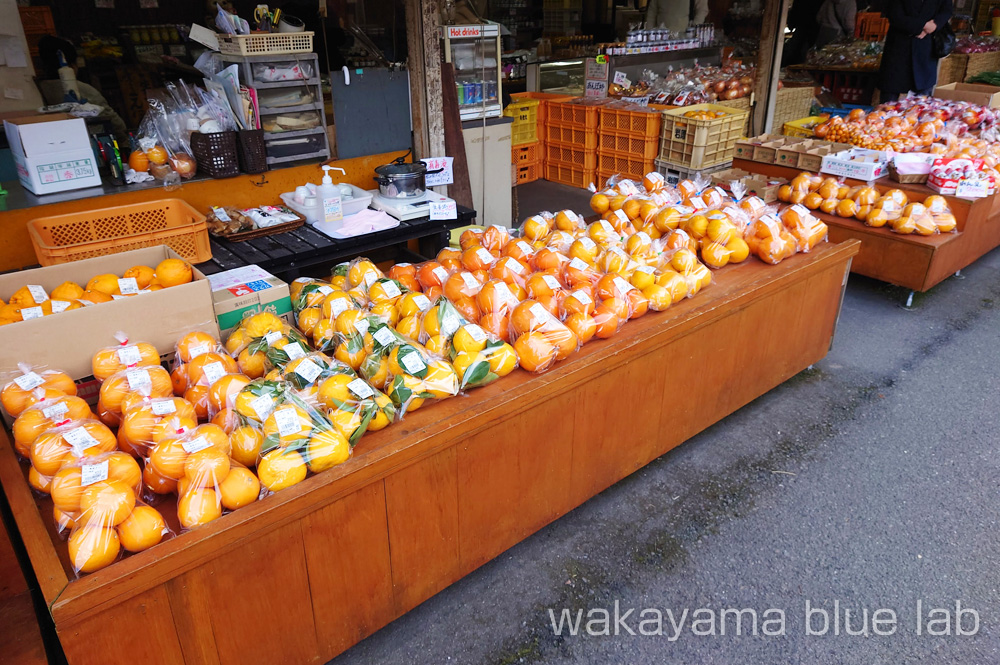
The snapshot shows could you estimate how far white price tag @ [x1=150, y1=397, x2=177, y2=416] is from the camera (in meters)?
1.83

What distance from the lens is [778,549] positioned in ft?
9.04

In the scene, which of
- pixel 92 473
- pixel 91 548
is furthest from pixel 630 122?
pixel 91 548

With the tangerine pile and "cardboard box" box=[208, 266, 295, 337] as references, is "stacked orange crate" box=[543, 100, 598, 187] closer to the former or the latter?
"cardboard box" box=[208, 266, 295, 337]

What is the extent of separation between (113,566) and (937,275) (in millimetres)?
5178

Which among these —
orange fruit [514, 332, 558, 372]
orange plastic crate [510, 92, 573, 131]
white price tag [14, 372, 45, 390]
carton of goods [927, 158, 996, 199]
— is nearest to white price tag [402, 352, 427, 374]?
orange fruit [514, 332, 558, 372]

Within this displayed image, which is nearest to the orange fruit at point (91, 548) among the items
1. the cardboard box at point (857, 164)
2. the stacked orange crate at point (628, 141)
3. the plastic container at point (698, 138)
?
the cardboard box at point (857, 164)

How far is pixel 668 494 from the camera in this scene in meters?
3.06

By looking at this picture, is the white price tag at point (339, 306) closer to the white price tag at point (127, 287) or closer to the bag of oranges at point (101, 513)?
the white price tag at point (127, 287)

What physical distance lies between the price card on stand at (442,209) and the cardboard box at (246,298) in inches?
58.1

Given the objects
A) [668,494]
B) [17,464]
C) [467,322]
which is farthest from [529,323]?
[17,464]

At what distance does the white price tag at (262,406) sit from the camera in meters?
1.83

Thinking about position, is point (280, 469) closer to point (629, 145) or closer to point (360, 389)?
point (360, 389)

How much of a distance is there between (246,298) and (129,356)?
0.51 meters

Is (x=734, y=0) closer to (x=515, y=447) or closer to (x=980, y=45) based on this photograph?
(x=980, y=45)
